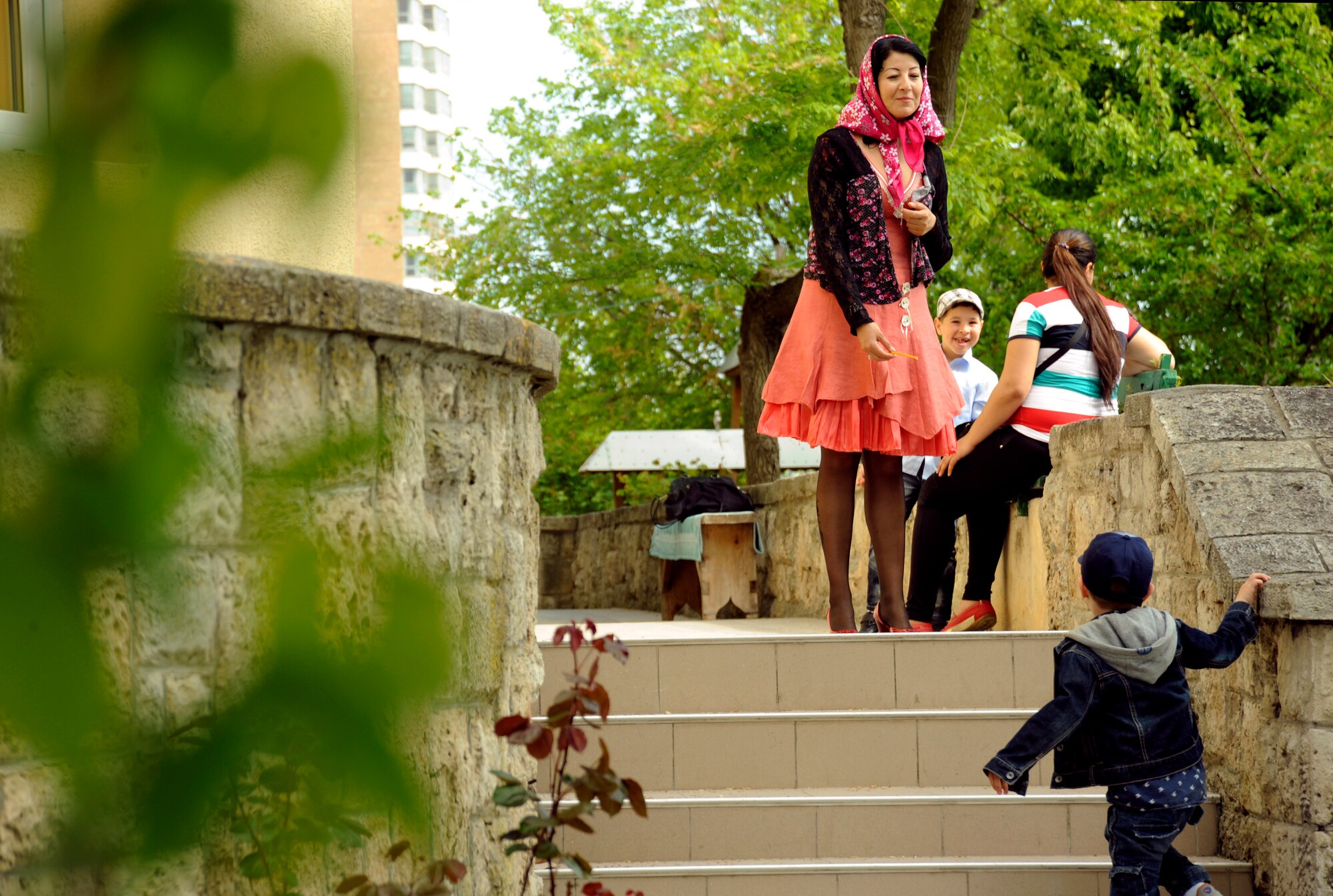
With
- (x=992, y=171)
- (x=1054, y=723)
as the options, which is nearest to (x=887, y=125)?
(x=1054, y=723)

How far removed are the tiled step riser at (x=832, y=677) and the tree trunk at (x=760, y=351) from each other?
9624mm

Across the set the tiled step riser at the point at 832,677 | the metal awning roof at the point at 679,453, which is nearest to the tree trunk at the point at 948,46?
the tiled step riser at the point at 832,677

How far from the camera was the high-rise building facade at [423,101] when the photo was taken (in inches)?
16.7

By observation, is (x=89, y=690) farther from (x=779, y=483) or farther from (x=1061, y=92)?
(x=1061, y=92)

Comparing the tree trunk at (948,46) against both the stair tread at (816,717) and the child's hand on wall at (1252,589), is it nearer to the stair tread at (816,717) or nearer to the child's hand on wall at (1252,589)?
the stair tread at (816,717)

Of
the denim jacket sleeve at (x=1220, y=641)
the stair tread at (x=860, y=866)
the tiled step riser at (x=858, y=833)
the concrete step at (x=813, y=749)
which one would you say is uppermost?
the denim jacket sleeve at (x=1220, y=641)

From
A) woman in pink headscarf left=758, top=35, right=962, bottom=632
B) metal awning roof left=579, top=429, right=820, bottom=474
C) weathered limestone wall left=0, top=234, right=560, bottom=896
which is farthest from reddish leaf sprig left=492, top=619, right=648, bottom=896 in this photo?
metal awning roof left=579, top=429, right=820, bottom=474

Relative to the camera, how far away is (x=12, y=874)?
57 centimetres

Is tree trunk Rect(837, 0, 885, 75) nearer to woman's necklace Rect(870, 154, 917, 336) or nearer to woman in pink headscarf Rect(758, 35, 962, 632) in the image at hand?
woman in pink headscarf Rect(758, 35, 962, 632)

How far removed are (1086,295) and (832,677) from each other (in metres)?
1.80

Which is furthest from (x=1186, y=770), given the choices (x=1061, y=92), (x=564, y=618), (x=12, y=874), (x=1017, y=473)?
(x=1061, y=92)

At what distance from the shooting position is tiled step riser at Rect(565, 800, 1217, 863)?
4160mm

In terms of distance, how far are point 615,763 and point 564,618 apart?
7.55 meters

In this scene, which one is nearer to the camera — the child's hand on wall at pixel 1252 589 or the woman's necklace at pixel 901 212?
the child's hand on wall at pixel 1252 589
